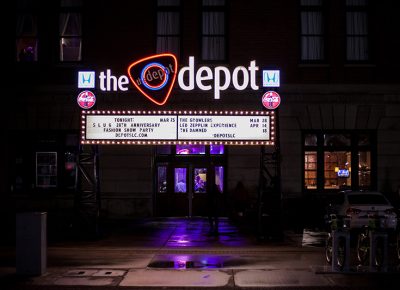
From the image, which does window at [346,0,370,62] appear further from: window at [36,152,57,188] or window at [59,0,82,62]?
window at [36,152,57,188]

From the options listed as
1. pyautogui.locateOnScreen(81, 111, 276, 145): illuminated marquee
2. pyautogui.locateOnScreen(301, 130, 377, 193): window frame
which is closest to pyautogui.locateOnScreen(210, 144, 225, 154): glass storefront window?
Answer: pyautogui.locateOnScreen(301, 130, 377, 193): window frame

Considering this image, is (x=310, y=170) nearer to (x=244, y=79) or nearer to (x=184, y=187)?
(x=184, y=187)

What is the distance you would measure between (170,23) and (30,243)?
15.1 metres

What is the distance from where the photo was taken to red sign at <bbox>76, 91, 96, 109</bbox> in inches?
712

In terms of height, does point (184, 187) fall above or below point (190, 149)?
below

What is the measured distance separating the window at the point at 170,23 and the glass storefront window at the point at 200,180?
210 inches

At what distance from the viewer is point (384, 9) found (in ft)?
79.7

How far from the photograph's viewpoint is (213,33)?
2453 centimetres

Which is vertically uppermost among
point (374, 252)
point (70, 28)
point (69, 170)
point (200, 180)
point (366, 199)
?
point (70, 28)

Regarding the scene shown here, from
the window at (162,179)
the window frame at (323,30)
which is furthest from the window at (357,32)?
the window at (162,179)

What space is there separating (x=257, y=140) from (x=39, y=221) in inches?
334

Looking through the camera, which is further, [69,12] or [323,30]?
[69,12]

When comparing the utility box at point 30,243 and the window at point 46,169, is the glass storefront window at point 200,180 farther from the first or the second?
the utility box at point 30,243

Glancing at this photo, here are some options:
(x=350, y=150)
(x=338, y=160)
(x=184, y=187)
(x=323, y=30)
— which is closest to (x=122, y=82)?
(x=184, y=187)
